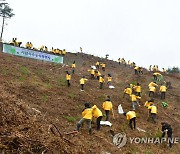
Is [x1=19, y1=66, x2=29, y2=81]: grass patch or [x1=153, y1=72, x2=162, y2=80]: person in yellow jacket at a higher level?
[x1=153, y1=72, x2=162, y2=80]: person in yellow jacket

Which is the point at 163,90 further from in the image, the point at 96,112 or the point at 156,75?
the point at 96,112

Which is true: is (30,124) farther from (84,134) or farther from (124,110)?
(124,110)

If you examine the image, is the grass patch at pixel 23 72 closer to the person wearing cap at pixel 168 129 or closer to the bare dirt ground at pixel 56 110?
the bare dirt ground at pixel 56 110

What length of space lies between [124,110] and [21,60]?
446 inches

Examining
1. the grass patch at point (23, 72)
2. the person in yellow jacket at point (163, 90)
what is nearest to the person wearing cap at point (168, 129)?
the person in yellow jacket at point (163, 90)

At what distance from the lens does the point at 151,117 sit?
1775cm

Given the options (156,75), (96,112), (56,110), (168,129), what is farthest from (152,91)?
(96,112)

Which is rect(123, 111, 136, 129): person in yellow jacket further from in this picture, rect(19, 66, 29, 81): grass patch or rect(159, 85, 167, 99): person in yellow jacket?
rect(19, 66, 29, 81): grass patch

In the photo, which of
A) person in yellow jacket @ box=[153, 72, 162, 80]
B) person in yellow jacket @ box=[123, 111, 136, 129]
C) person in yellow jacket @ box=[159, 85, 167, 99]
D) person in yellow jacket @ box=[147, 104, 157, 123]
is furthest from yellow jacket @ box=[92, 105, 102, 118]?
person in yellow jacket @ box=[153, 72, 162, 80]

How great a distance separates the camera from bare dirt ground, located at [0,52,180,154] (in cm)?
705

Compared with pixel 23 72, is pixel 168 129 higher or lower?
lower

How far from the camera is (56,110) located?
1572cm

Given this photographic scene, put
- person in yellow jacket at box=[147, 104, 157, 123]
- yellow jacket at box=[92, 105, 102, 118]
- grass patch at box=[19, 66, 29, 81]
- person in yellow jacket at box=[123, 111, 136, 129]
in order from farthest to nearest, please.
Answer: grass patch at box=[19, 66, 29, 81] < person in yellow jacket at box=[147, 104, 157, 123] < person in yellow jacket at box=[123, 111, 136, 129] < yellow jacket at box=[92, 105, 102, 118]

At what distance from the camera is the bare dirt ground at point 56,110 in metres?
7.05
